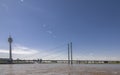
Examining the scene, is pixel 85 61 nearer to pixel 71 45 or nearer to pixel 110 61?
pixel 110 61

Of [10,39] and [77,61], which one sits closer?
[77,61]

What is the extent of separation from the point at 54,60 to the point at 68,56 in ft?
102

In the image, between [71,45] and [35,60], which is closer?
[71,45]

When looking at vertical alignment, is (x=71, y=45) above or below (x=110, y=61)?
above

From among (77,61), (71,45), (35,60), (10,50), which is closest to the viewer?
(71,45)

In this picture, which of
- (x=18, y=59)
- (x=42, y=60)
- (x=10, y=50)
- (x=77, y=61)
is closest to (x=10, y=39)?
A: (x=10, y=50)

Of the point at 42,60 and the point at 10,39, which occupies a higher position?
the point at 10,39

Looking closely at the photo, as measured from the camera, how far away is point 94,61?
86500mm

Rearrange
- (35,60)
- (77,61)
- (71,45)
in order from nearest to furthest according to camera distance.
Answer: (71,45), (77,61), (35,60)

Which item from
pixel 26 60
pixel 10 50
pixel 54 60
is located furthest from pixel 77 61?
pixel 10 50

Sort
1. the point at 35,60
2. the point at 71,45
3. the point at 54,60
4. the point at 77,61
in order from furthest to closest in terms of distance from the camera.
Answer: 1. the point at 54,60
2. the point at 35,60
3. the point at 77,61
4. the point at 71,45

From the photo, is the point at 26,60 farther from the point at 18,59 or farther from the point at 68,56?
the point at 68,56

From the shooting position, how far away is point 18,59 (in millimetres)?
93688

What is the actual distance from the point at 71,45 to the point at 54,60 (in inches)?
1288
